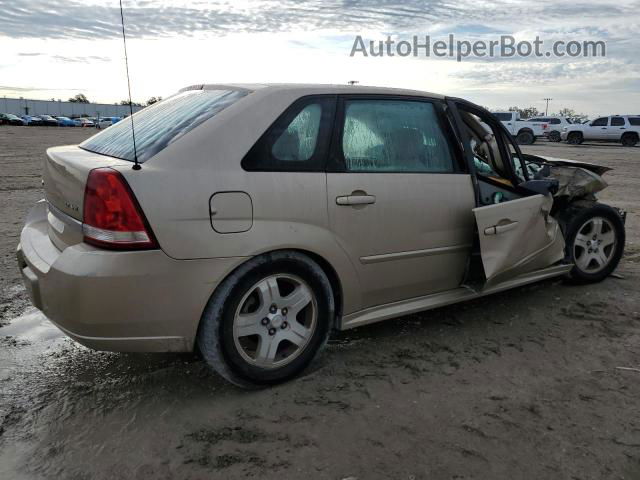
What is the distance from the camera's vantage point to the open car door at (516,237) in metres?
3.53

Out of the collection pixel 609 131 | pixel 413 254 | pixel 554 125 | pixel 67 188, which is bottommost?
pixel 413 254

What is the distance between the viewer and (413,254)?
11.0 feet

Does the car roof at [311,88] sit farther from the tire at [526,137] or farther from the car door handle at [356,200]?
the tire at [526,137]

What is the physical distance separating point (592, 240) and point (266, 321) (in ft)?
10.3

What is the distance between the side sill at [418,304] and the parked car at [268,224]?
11 mm

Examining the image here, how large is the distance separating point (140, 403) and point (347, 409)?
1.04m

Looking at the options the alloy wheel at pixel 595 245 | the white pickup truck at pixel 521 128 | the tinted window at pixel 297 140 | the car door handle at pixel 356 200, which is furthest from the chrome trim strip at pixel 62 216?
the white pickup truck at pixel 521 128

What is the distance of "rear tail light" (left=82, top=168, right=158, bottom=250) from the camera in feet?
8.04

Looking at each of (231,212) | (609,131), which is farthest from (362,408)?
(609,131)

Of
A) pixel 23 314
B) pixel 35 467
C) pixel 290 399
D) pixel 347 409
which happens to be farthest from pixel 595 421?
pixel 23 314

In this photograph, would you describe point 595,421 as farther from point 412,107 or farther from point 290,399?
point 412,107

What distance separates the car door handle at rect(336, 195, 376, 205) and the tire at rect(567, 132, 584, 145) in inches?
1244

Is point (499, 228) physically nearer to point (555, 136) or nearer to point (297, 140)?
point (297, 140)

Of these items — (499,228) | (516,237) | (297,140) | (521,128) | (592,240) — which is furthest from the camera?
(521,128)
